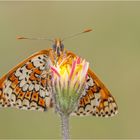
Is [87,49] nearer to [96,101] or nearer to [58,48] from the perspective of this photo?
[58,48]

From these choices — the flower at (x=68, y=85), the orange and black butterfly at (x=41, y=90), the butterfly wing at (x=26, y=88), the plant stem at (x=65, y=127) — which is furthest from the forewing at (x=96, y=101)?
the plant stem at (x=65, y=127)

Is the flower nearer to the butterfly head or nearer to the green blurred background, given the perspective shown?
the butterfly head

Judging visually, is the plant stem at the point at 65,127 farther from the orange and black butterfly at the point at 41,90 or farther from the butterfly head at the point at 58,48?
the butterfly head at the point at 58,48

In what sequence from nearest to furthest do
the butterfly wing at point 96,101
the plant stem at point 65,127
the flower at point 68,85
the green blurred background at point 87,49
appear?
the plant stem at point 65,127, the flower at point 68,85, the butterfly wing at point 96,101, the green blurred background at point 87,49

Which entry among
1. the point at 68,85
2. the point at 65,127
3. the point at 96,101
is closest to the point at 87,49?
the point at 96,101

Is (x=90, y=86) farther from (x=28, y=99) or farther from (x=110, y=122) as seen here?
(x=110, y=122)

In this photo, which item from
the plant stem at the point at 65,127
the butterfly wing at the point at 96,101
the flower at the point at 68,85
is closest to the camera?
the plant stem at the point at 65,127

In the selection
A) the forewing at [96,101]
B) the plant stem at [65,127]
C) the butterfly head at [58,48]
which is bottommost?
the plant stem at [65,127]

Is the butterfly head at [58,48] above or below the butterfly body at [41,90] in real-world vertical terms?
above
